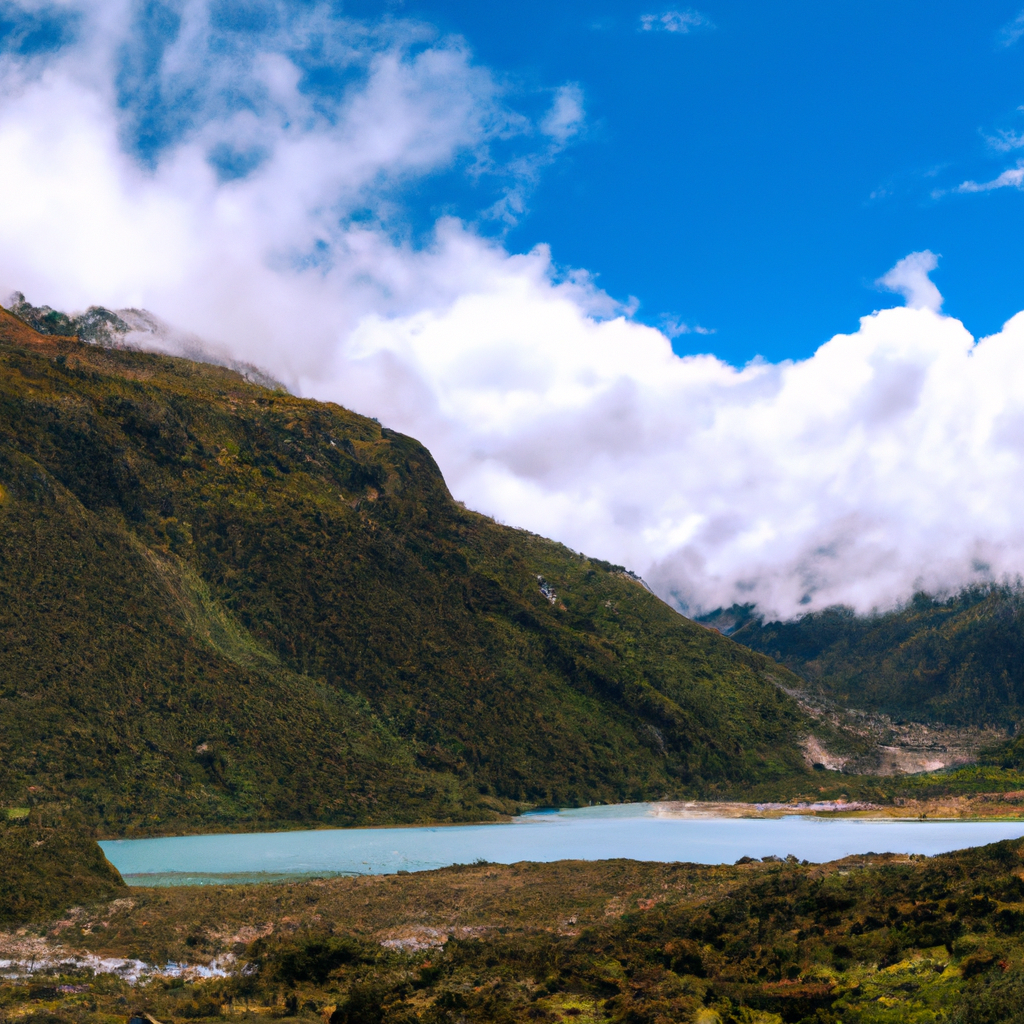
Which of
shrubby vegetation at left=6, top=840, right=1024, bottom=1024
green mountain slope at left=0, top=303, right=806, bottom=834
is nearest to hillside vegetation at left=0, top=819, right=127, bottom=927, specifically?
shrubby vegetation at left=6, top=840, right=1024, bottom=1024

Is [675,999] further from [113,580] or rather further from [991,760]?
[991,760]

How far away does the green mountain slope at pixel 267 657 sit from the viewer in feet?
379

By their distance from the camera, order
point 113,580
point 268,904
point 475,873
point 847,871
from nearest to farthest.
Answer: point 847,871
point 268,904
point 475,873
point 113,580

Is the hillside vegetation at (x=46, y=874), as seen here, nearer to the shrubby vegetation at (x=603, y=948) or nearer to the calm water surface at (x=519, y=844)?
the shrubby vegetation at (x=603, y=948)

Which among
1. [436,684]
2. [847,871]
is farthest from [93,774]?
[847,871]

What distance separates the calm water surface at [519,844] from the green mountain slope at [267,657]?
538 inches

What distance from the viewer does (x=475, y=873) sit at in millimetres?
60938

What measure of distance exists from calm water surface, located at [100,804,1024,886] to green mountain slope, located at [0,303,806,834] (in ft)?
44.8

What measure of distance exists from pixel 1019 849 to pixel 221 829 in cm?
9763

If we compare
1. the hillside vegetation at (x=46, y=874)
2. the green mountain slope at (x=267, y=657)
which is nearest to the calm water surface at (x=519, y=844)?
the hillside vegetation at (x=46, y=874)

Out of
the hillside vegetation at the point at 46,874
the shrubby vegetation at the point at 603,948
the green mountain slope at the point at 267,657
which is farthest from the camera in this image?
the green mountain slope at the point at 267,657

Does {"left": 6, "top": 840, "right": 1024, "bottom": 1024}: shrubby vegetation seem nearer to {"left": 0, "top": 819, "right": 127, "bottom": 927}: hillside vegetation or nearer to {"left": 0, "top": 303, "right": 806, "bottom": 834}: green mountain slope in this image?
{"left": 0, "top": 819, "right": 127, "bottom": 927}: hillside vegetation

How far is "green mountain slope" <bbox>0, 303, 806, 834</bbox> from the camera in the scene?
379 ft

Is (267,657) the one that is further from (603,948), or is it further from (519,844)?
(603,948)
